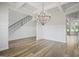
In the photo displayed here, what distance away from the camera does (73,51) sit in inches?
90.1

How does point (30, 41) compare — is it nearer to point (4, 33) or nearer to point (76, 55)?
point (4, 33)

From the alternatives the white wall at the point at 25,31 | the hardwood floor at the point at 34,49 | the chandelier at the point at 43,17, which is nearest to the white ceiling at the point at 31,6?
the chandelier at the point at 43,17

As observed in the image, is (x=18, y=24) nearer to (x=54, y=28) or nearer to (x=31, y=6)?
(x=31, y=6)

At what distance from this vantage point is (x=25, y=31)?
2.31 metres

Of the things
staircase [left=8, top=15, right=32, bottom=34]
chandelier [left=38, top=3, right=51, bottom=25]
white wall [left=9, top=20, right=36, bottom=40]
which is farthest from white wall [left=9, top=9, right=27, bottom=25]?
chandelier [left=38, top=3, right=51, bottom=25]

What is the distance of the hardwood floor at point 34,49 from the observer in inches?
91.2

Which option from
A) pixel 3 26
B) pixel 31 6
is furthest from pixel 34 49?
pixel 31 6

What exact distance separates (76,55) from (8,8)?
168 cm

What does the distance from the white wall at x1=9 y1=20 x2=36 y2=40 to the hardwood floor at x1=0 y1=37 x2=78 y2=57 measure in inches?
3.4

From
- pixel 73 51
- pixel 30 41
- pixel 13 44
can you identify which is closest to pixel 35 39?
pixel 30 41

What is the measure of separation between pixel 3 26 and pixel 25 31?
0.46 m

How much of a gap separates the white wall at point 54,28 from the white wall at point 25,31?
126 mm

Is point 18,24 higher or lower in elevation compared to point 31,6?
lower

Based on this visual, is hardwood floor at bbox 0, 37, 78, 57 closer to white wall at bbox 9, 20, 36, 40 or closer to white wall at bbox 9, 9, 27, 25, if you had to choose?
white wall at bbox 9, 20, 36, 40
